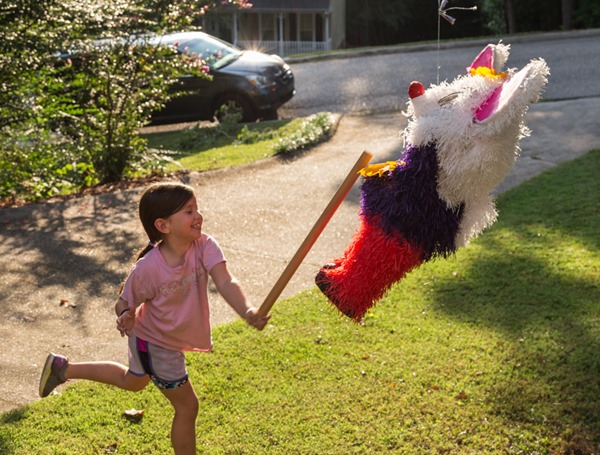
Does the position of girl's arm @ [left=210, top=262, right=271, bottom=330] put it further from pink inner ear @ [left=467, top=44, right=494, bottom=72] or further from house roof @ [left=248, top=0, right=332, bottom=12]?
house roof @ [left=248, top=0, right=332, bottom=12]

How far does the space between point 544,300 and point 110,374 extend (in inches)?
106

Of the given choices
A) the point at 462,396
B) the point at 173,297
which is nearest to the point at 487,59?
the point at 173,297

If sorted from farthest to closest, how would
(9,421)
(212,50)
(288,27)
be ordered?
(288,27)
(212,50)
(9,421)

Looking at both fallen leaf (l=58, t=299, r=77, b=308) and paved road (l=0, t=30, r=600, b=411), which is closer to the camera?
paved road (l=0, t=30, r=600, b=411)

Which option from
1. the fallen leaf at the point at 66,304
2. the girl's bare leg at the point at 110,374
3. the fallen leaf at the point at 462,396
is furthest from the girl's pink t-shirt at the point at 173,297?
the fallen leaf at the point at 66,304

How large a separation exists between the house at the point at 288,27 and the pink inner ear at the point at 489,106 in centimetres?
2756

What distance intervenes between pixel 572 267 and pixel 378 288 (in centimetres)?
269

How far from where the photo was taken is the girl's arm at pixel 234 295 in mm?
3031

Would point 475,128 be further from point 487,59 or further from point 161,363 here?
point 161,363

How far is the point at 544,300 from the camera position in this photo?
482 cm

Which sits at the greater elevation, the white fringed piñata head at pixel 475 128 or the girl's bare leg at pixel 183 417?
the white fringed piñata head at pixel 475 128

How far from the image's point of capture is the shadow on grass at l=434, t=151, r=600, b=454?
3.78 m

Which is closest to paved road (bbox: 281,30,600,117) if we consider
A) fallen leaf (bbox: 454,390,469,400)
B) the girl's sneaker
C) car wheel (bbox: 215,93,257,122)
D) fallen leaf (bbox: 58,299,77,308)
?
car wheel (bbox: 215,93,257,122)

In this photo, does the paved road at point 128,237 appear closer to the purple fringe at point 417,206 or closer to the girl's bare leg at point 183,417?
the girl's bare leg at point 183,417
